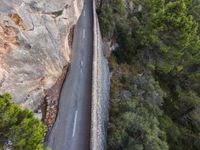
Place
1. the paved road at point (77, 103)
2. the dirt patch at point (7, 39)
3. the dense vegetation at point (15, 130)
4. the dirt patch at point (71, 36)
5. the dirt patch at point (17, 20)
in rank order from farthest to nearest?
the dirt patch at point (71, 36) < the paved road at point (77, 103) < the dirt patch at point (17, 20) < the dirt patch at point (7, 39) < the dense vegetation at point (15, 130)

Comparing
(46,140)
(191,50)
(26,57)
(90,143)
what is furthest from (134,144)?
(191,50)

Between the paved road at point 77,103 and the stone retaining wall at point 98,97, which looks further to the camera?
the stone retaining wall at point 98,97

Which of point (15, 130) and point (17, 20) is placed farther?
point (17, 20)

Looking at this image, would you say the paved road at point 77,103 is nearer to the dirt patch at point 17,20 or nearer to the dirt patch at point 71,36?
the dirt patch at point 71,36

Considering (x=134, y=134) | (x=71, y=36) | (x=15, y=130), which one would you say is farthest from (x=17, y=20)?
(x=134, y=134)

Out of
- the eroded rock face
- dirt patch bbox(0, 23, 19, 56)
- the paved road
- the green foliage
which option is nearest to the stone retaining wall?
the paved road

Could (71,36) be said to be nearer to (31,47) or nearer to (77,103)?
(77,103)

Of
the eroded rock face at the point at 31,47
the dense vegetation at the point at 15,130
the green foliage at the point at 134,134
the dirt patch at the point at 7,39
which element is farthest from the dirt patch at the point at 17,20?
the green foliage at the point at 134,134

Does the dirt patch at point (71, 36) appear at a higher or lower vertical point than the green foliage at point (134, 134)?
higher

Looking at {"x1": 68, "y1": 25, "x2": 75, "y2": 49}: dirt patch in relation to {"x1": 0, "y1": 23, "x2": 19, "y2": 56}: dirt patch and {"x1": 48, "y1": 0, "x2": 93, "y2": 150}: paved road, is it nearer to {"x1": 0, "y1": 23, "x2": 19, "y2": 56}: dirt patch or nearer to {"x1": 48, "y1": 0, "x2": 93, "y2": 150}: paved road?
{"x1": 48, "y1": 0, "x2": 93, "y2": 150}: paved road
